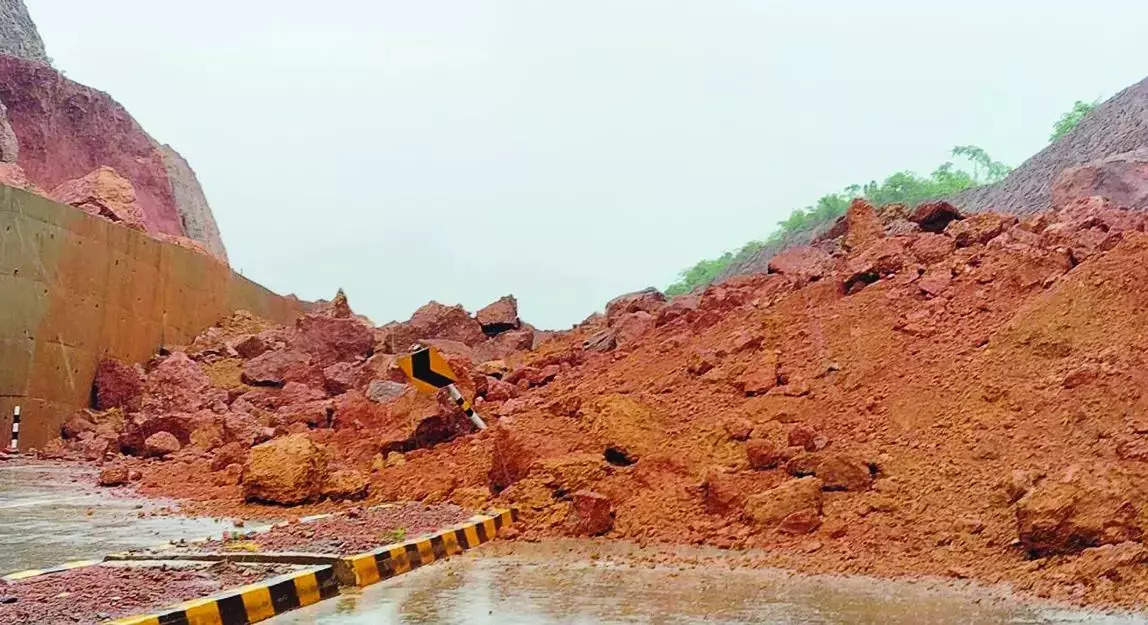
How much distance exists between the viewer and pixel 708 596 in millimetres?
5938

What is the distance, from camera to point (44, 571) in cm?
616

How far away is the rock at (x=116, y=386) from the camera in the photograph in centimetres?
1791

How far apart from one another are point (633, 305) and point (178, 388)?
25.9ft

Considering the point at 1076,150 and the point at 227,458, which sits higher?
the point at 1076,150

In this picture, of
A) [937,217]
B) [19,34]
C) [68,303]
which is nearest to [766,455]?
[937,217]

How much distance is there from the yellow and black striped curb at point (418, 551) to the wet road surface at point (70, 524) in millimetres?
2001

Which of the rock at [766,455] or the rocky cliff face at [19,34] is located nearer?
the rock at [766,455]

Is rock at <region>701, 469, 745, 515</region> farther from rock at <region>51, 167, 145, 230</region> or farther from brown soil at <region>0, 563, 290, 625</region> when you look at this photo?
rock at <region>51, 167, 145, 230</region>

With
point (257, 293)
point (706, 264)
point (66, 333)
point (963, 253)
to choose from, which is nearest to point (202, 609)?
point (963, 253)

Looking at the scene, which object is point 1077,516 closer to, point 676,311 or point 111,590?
point 111,590

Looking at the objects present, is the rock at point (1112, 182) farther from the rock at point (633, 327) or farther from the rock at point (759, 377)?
the rock at point (759, 377)

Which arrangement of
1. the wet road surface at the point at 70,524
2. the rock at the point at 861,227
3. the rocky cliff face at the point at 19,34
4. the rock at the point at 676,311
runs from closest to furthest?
the wet road surface at the point at 70,524, the rock at the point at 676,311, the rock at the point at 861,227, the rocky cliff face at the point at 19,34

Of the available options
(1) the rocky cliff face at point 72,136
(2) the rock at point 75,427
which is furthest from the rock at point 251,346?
(1) the rocky cliff face at point 72,136

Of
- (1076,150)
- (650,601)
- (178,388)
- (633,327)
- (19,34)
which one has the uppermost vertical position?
(19,34)
